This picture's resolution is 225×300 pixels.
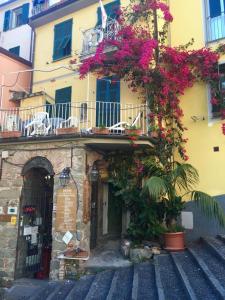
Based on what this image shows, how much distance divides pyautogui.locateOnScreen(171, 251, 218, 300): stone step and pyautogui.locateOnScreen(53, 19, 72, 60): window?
951 cm

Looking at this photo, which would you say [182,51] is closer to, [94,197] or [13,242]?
[94,197]

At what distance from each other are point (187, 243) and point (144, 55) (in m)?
6.20

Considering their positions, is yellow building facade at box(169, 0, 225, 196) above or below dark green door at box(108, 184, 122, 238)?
above

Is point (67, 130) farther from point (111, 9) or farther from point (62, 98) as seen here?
point (111, 9)

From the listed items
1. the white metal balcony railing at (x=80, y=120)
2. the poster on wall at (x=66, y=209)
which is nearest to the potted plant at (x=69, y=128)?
the white metal balcony railing at (x=80, y=120)

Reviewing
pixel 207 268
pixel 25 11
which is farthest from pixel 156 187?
pixel 25 11

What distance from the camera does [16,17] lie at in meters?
17.4

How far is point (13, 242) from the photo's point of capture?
9.48 metres

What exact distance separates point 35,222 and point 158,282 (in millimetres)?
5363

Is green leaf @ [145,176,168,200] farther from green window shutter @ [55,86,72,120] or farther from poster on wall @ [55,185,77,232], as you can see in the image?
green window shutter @ [55,86,72,120]

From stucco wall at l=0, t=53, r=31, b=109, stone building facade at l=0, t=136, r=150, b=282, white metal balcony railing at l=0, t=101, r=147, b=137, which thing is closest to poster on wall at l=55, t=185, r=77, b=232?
stone building facade at l=0, t=136, r=150, b=282

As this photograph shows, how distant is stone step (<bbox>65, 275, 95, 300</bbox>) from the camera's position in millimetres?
7147

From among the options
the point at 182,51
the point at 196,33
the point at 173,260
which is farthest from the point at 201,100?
the point at 173,260

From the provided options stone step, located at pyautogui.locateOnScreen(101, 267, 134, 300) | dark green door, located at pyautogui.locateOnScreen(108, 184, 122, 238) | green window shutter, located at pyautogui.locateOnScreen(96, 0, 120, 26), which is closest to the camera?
stone step, located at pyautogui.locateOnScreen(101, 267, 134, 300)
